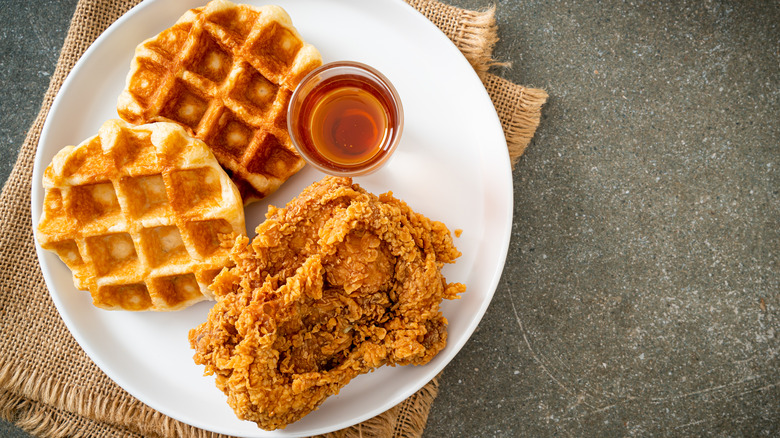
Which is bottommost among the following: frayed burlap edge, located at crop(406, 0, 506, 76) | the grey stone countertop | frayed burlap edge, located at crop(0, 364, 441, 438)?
frayed burlap edge, located at crop(0, 364, 441, 438)

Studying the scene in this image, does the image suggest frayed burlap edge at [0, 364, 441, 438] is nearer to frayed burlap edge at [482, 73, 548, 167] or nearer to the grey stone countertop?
the grey stone countertop

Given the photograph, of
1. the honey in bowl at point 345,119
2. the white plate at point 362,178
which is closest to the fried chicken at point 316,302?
the honey in bowl at point 345,119

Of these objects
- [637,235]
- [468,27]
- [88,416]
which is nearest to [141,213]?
[88,416]

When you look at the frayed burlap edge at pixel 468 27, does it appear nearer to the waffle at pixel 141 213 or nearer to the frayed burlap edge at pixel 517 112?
the frayed burlap edge at pixel 517 112

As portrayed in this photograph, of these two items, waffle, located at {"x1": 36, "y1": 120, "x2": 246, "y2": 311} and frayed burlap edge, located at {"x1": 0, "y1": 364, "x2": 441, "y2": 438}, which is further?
frayed burlap edge, located at {"x1": 0, "y1": 364, "x2": 441, "y2": 438}

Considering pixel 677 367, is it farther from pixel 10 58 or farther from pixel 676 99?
pixel 10 58

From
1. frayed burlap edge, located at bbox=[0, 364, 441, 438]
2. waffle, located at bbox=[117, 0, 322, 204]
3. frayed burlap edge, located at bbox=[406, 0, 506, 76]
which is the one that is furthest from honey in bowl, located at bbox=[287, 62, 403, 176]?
frayed burlap edge, located at bbox=[0, 364, 441, 438]

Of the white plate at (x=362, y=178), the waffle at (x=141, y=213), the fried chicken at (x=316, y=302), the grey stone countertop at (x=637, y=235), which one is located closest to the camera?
the fried chicken at (x=316, y=302)
